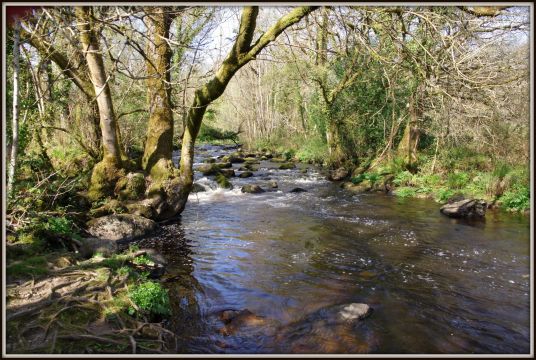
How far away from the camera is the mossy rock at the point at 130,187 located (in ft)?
36.1

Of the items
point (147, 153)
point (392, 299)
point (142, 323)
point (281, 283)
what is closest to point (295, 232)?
point (281, 283)

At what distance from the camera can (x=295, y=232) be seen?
10930 mm

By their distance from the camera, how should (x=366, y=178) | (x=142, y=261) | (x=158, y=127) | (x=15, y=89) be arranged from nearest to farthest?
1. (x=15, y=89)
2. (x=142, y=261)
3. (x=158, y=127)
4. (x=366, y=178)

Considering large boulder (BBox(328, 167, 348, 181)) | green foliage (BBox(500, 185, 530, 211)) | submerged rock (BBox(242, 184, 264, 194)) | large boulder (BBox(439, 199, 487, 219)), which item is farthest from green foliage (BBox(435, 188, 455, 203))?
submerged rock (BBox(242, 184, 264, 194))

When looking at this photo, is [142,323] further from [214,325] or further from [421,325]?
[421,325]

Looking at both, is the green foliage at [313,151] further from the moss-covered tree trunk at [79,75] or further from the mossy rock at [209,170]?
the moss-covered tree trunk at [79,75]

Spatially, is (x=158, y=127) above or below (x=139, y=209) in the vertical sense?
above

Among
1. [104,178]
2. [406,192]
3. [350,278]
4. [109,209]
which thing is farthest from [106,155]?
[406,192]

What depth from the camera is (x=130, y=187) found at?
36.3 feet

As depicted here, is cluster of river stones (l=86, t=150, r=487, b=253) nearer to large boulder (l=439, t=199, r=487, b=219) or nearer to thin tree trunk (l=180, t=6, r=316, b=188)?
large boulder (l=439, t=199, r=487, b=219)

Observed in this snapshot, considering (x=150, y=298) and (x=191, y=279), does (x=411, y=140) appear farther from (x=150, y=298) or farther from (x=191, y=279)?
(x=150, y=298)

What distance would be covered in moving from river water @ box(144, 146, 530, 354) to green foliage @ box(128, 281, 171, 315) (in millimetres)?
277

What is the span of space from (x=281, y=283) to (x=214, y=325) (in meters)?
1.98

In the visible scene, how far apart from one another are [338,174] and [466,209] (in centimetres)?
850
